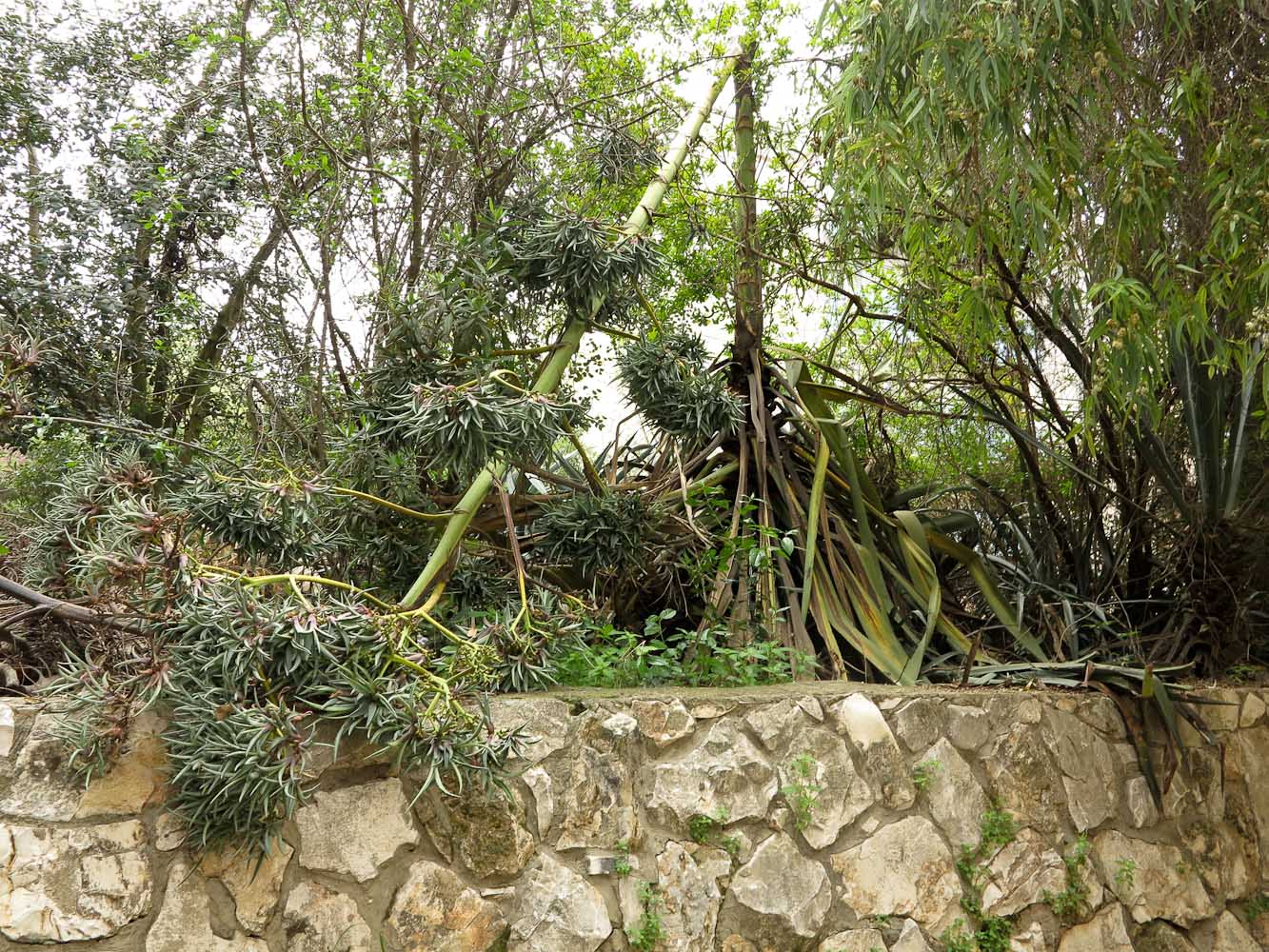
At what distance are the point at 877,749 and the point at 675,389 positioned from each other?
40.1 inches

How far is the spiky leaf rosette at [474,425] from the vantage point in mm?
2014

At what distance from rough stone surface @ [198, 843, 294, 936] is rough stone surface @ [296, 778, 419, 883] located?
0.06 metres

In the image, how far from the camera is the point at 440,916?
194cm

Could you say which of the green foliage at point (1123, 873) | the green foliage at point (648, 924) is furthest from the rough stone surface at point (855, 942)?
the green foliage at point (1123, 873)

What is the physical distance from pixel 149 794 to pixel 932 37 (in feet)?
6.63

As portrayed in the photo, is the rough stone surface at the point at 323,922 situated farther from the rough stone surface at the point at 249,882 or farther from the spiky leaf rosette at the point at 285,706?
the spiky leaf rosette at the point at 285,706

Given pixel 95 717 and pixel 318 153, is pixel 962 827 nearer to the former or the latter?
pixel 95 717

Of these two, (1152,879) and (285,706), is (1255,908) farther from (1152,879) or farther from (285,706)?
(285,706)

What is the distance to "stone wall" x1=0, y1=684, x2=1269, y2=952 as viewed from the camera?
1.75 m

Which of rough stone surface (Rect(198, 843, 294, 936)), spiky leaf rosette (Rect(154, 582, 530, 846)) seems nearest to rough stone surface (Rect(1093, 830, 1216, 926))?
spiky leaf rosette (Rect(154, 582, 530, 846))

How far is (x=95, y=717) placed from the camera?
1.70 m

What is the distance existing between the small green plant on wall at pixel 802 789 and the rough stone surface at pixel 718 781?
42mm

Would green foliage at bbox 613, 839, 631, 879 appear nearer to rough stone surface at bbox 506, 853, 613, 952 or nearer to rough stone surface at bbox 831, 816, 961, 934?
→ rough stone surface at bbox 506, 853, 613, 952

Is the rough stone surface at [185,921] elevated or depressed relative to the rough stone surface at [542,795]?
depressed
